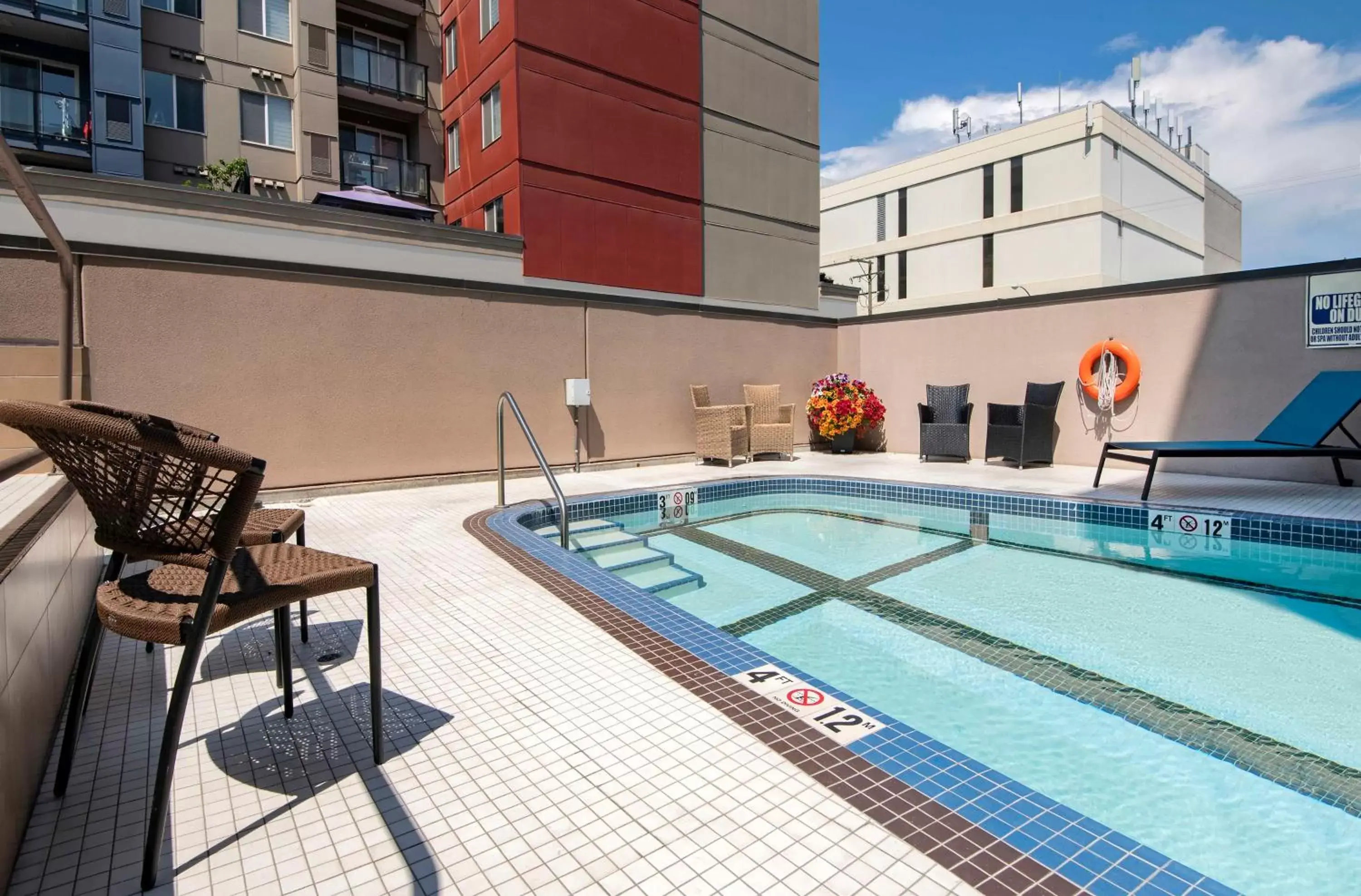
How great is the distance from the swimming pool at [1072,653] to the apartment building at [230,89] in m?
10.3

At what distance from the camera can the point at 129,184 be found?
18.5ft

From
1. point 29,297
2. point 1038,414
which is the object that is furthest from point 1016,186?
point 29,297

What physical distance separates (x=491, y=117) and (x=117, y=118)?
6.25 metres

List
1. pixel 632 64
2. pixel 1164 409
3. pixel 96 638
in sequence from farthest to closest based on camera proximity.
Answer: pixel 632 64 → pixel 1164 409 → pixel 96 638

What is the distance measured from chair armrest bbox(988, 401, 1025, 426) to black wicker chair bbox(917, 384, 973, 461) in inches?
10.2

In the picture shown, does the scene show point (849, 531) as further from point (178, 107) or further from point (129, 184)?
point (178, 107)

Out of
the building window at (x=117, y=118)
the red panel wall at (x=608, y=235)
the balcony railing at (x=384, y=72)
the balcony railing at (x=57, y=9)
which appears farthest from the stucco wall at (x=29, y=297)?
the balcony railing at (x=57, y=9)

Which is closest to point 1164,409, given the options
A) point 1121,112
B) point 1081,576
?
point 1081,576

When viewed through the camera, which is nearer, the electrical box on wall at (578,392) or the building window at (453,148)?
the electrical box on wall at (578,392)

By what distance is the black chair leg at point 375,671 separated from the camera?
1.84 meters

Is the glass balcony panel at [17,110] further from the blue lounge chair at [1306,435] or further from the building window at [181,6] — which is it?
the blue lounge chair at [1306,435]

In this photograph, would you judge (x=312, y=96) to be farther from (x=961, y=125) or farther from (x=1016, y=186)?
(x=961, y=125)

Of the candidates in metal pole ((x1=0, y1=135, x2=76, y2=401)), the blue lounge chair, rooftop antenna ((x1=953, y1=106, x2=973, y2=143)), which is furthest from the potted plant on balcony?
rooftop antenna ((x1=953, y1=106, x2=973, y2=143))

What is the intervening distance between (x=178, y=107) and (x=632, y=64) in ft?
25.6
